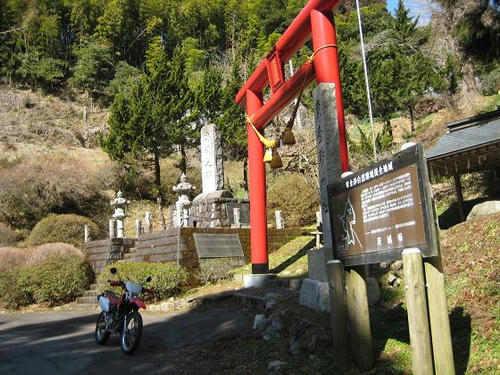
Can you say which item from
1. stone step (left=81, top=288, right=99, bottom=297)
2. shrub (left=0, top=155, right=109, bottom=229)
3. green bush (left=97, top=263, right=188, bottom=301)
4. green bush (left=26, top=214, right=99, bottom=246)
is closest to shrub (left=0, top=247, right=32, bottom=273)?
stone step (left=81, top=288, right=99, bottom=297)

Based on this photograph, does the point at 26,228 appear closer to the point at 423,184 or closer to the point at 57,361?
the point at 57,361

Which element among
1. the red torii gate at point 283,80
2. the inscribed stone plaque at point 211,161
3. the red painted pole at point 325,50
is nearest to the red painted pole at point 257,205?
the red torii gate at point 283,80

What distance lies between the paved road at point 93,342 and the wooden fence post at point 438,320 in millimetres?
3482

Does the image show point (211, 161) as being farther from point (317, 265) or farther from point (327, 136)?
point (327, 136)

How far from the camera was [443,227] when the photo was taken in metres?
10.9

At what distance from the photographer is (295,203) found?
61.6 ft

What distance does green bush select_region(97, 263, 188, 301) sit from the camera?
10879mm

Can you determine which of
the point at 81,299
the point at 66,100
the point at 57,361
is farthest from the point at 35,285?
the point at 66,100

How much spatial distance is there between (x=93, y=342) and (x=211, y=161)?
11.2 m

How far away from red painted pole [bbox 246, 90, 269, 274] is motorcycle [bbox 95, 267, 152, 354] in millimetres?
4503

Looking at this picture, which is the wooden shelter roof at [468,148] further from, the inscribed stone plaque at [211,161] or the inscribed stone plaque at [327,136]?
the inscribed stone plaque at [211,161]

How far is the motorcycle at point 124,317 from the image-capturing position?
6453 mm

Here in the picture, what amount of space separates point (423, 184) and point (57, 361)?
216 inches

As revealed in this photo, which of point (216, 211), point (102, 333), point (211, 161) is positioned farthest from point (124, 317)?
point (211, 161)
